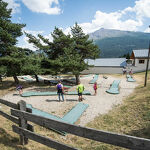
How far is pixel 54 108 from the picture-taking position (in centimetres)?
1003

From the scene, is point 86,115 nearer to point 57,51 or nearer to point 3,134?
point 3,134

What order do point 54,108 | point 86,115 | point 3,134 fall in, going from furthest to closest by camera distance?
1. point 54,108
2. point 86,115
3. point 3,134

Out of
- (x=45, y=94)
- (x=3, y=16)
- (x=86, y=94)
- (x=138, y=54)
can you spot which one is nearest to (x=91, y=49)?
(x=86, y=94)

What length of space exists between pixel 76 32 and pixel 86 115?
46.9 feet

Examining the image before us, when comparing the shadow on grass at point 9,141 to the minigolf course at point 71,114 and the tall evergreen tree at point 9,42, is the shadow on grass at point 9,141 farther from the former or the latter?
the tall evergreen tree at point 9,42

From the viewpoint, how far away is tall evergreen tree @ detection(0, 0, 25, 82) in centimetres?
1488

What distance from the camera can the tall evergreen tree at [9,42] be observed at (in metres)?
14.9

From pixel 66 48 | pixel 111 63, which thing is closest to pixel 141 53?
pixel 111 63

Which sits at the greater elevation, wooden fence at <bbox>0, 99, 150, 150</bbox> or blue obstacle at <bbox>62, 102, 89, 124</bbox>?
wooden fence at <bbox>0, 99, 150, 150</bbox>

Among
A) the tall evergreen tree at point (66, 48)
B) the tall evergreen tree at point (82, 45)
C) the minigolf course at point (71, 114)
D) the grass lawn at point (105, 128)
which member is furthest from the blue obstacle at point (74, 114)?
the tall evergreen tree at point (82, 45)

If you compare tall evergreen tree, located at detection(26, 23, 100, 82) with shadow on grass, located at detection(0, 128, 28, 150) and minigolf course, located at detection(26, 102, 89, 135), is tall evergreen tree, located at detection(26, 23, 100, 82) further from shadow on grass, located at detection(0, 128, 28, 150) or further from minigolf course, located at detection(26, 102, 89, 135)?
shadow on grass, located at detection(0, 128, 28, 150)

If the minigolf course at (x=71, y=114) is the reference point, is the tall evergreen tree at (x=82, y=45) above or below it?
above

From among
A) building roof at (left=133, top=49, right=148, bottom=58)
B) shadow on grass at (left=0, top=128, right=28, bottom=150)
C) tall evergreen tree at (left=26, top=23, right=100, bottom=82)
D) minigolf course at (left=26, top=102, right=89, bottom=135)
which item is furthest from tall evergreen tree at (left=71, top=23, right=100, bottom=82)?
building roof at (left=133, top=49, right=148, bottom=58)

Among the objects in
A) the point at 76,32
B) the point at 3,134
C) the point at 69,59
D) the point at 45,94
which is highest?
the point at 76,32
